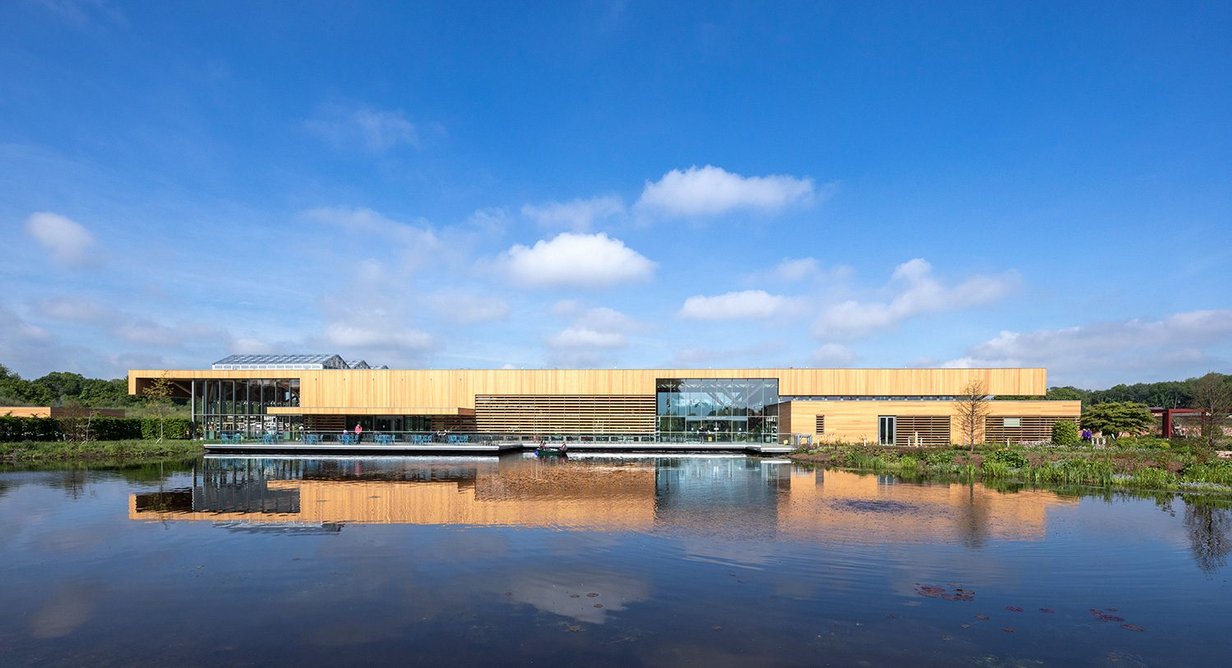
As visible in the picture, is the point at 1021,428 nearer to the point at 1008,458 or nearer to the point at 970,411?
the point at 970,411

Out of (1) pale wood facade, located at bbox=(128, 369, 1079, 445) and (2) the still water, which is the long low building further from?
(2) the still water

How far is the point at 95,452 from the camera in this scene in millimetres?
35219

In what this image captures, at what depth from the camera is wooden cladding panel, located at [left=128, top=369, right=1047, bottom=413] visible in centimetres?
4538

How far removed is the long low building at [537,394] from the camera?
4541 centimetres

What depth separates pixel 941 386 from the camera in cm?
4516

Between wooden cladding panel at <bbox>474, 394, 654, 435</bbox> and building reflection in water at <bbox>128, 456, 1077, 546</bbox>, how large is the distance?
1726 cm

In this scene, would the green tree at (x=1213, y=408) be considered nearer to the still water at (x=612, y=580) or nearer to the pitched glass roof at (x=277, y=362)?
the still water at (x=612, y=580)

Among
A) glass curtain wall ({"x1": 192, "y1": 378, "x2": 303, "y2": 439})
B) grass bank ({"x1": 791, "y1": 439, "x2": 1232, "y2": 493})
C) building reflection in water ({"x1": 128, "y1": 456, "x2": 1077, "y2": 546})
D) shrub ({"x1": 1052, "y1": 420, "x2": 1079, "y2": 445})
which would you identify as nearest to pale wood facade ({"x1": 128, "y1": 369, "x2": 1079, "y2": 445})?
glass curtain wall ({"x1": 192, "y1": 378, "x2": 303, "y2": 439})

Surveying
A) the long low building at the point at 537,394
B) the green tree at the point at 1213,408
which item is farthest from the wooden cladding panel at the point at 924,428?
the green tree at the point at 1213,408

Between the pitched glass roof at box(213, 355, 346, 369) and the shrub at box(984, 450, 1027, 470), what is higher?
the pitched glass roof at box(213, 355, 346, 369)

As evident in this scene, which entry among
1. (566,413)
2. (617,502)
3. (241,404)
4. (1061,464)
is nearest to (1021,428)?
(1061,464)

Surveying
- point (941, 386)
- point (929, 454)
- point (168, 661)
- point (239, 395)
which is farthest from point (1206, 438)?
point (239, 395)

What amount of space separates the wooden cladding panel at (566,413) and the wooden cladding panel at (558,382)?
1.52ft

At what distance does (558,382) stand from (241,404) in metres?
21.9
